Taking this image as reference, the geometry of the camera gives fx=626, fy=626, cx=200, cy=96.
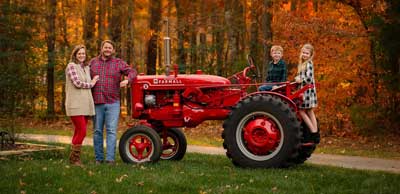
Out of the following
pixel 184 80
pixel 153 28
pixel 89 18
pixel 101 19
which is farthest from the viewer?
pixel 89 18

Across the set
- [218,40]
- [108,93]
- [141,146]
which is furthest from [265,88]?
[218,40]

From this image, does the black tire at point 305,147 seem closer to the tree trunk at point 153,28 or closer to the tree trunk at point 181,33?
the tree trunk at point 181,33

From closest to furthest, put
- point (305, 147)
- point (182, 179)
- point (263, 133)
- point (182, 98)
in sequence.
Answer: point (182, 179), point (263, 133), point (305, 147), point (182, 98)

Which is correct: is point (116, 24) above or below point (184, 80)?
above

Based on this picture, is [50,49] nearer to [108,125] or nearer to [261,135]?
[108,125]

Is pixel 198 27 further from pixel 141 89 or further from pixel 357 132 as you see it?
pixel 141 89

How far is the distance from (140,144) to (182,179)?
214 centimetres

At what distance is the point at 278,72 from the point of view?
10133 millimetres


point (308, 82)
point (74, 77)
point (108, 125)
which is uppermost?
point (74, 77)

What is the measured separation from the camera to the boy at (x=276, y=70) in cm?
998

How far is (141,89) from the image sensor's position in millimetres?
10781

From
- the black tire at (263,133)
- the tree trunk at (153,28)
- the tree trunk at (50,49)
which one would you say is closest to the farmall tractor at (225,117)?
the black tire at (263,133)

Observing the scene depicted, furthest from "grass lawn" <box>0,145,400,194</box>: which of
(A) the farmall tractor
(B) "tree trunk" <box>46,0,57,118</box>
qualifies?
(B) "tree trunk" <box>46,0,57,118</box>

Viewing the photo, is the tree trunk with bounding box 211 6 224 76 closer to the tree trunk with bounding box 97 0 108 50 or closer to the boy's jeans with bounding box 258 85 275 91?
the tree trunk with bounding box 97 0 108 50
